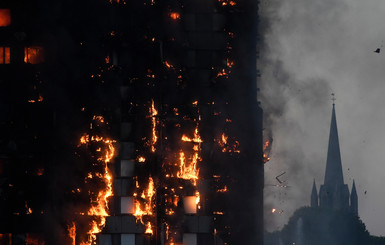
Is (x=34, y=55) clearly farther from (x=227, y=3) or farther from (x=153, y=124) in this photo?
(x=227, y=3)

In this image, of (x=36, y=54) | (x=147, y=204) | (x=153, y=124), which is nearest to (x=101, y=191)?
(x=147, y=204)

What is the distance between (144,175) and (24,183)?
9035mm

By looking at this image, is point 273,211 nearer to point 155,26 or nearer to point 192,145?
point 192,145

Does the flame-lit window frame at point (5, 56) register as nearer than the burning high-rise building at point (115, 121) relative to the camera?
No

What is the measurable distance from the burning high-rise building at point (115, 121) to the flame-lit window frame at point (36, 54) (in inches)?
A: 3.0

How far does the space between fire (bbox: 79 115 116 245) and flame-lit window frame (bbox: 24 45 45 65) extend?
7201 mm

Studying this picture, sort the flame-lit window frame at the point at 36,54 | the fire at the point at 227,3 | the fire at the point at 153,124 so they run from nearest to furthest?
the fire at the point at 153,124 < the flame-lit window frame at the point at 36,54 < the fire at the point at 227,3

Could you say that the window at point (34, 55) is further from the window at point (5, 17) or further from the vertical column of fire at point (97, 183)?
the vertical column of fire at point (97, 183)

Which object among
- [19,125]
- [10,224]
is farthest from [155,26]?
[10,224]

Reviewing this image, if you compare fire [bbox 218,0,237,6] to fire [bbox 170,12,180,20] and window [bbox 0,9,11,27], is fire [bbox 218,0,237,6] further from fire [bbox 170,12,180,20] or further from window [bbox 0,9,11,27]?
window [bbox 0,9,11,27]

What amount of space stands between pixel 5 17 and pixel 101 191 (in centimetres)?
1524

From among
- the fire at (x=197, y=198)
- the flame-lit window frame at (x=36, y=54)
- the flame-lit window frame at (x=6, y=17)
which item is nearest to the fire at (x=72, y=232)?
the fire at (x=197, y=198)

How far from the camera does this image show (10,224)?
69188mm

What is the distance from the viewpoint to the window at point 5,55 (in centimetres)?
7106
